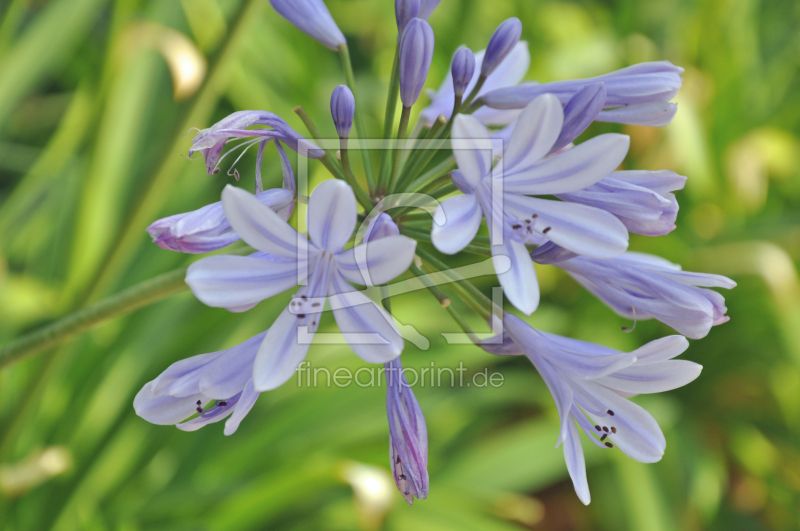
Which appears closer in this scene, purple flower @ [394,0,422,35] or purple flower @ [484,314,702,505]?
purple flower @ [484,314,702,505]

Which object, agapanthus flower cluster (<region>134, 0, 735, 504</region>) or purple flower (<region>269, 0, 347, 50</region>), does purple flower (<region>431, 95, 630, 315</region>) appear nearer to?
agapanthus flower cluster (<region>134, 0, 735, 504</region>)

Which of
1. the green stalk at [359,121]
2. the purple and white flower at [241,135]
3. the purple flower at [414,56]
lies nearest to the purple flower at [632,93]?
the purple flower at [414,56]

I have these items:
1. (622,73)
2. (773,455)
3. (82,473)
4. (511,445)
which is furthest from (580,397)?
(773,455)

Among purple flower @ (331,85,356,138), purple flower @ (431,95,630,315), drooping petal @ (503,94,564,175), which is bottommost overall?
purple flower @ (431,95,630,315)

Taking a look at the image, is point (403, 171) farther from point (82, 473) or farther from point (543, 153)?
Result: point (82, 473)

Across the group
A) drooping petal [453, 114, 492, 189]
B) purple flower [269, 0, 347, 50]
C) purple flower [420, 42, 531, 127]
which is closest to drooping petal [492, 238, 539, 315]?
drooping petal [453, 114, 492, 189]

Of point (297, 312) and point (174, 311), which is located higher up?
point (297, 312)

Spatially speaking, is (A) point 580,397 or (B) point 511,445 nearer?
(A) point 580,397

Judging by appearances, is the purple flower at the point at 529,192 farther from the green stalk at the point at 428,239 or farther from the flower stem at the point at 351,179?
the flower stem at the point at 351,179
